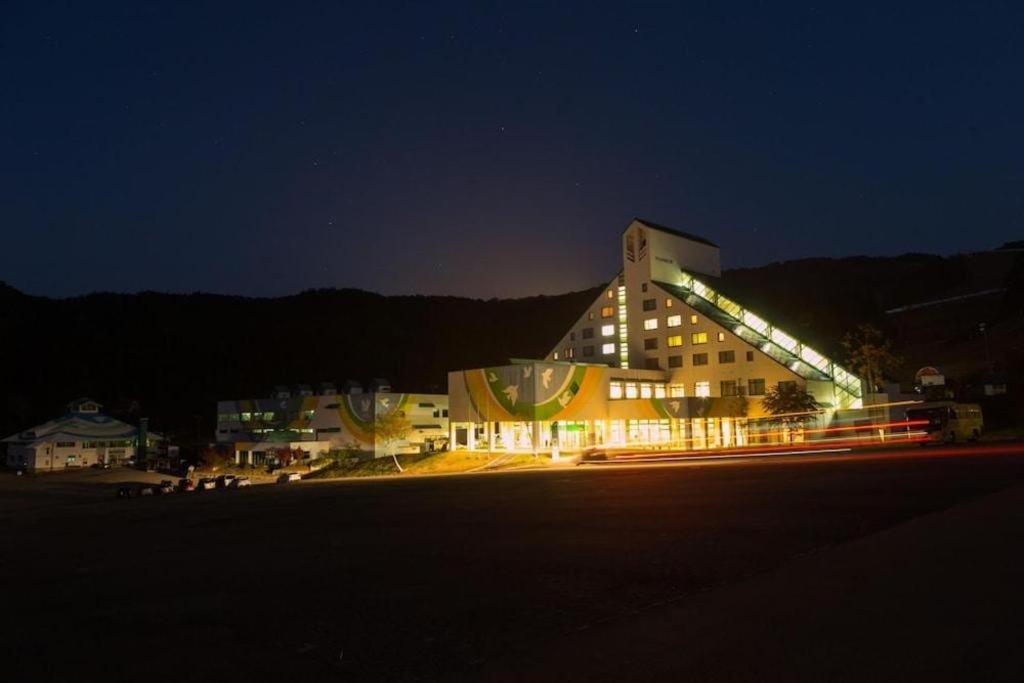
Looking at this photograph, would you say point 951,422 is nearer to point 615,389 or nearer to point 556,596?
point 615,389

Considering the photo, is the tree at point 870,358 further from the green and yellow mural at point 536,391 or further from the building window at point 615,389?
the green and yellow mural at point 536,391

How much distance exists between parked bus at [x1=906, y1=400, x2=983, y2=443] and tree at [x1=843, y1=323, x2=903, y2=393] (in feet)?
67.5

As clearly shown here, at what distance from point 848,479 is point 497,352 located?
164736 millimetres

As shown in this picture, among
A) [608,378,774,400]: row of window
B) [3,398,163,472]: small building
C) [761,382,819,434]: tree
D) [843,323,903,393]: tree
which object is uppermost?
[843,323,903,393]: tree

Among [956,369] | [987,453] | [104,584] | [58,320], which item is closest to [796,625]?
[104,584]

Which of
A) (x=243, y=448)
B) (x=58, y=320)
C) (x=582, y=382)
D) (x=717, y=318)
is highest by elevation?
(x=58, y=320)

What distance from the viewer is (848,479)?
20.2 meters

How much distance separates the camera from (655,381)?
6400 centimetres

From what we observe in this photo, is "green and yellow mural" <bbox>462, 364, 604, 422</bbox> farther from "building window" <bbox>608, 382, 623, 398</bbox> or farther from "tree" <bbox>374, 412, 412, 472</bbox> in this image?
"tree" <bbox>374, 412, 412, 472</bbox>

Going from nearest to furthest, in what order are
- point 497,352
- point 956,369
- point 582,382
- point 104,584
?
point 104,584
point 582,382
point 956,369
point 497,352

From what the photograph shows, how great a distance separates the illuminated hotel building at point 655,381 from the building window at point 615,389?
88 millimetres

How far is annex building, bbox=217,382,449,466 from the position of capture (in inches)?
2547

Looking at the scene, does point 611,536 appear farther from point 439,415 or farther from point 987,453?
point 439,415

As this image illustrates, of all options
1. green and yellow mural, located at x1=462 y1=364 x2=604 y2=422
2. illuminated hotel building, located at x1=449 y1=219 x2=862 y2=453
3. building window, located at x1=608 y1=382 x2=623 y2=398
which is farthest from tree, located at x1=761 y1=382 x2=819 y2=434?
green and yellow mural, located at x1=462 y1=364 x2=604 y2=422
